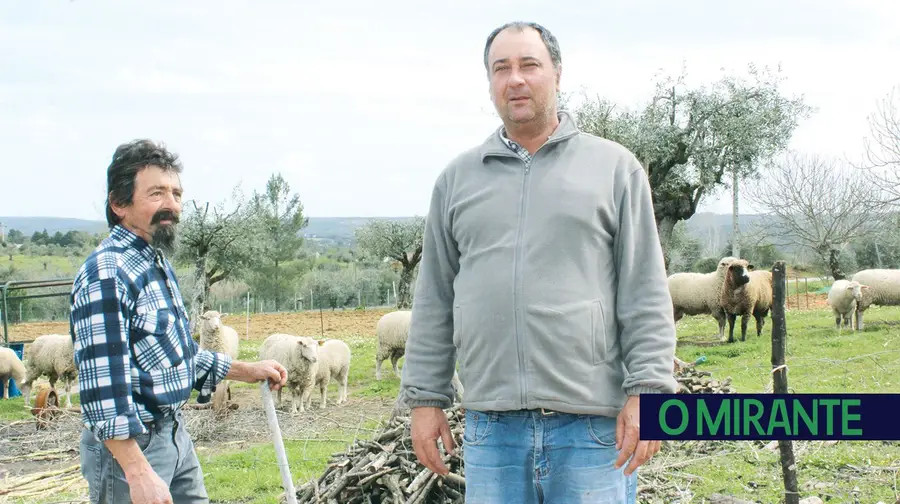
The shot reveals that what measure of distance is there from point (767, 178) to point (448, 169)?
35699mm

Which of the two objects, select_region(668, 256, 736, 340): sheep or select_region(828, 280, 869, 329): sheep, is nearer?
select_region(828, 280, 869, 329): sheep

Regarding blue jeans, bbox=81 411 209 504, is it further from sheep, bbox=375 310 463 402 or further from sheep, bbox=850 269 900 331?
sheep, bbox=850 269 900 331

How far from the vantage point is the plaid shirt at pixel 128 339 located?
110 inches

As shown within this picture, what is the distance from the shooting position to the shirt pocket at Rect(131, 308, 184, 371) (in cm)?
293

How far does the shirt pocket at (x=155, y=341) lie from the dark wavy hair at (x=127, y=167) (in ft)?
1.44

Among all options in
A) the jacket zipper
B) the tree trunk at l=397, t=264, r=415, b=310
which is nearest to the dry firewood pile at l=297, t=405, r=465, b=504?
the jacket zipper

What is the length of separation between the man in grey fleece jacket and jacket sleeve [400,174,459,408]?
130 mm

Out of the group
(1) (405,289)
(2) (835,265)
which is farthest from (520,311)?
(2) (835,265)

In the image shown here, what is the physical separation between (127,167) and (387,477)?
3705mm

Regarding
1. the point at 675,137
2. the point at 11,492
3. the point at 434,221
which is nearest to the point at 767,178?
the point at 675,137

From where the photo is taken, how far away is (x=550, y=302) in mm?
2611

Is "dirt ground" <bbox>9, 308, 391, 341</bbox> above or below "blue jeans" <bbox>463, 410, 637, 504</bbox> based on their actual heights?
below

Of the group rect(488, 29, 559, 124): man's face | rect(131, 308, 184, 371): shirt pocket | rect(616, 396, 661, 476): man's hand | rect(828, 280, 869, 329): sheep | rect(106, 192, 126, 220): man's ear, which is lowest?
rect(828, 280, 869, 329): sheep

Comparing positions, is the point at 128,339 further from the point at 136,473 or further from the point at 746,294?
the point at 746,294
